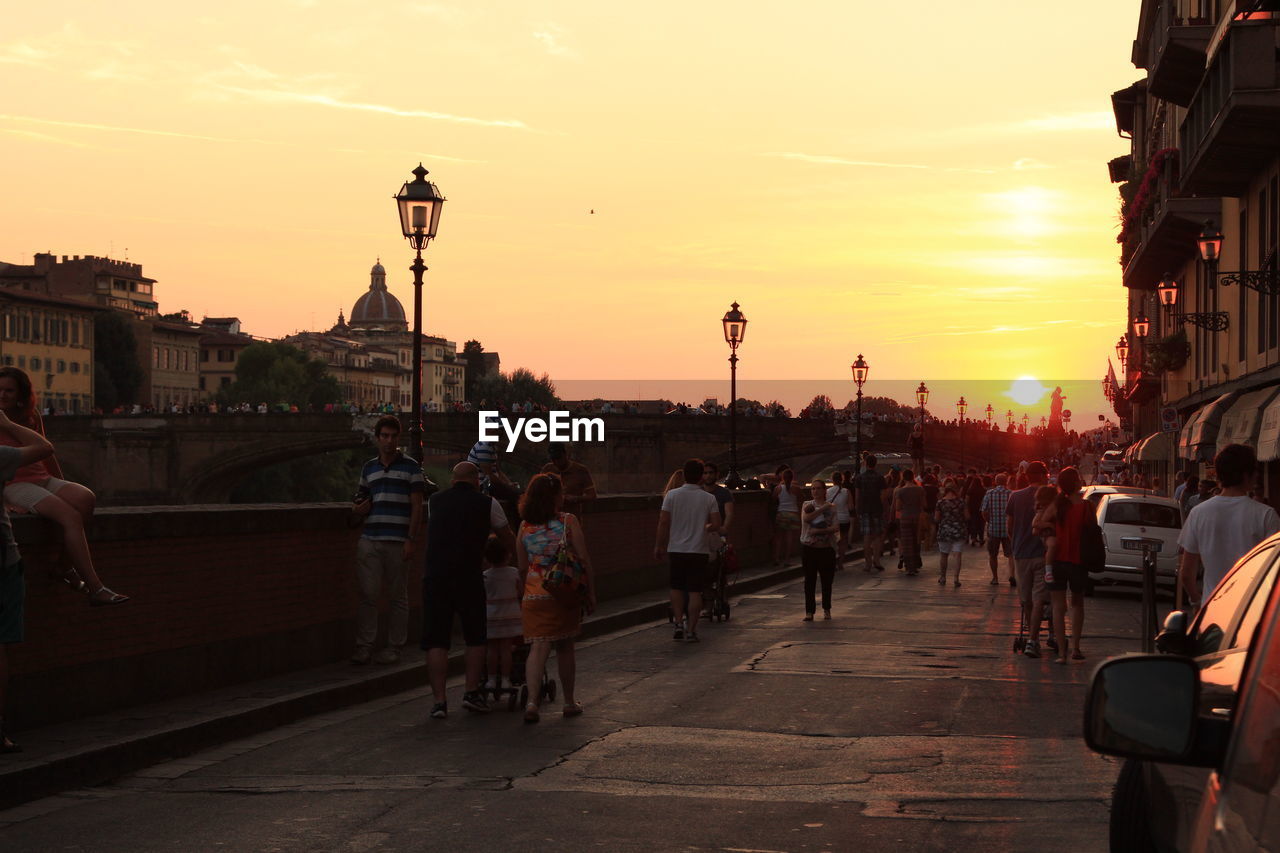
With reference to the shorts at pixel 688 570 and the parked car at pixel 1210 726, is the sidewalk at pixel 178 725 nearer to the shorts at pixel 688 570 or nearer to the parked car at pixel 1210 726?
the shorts at pixel 688 570

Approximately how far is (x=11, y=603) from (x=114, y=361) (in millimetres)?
147879

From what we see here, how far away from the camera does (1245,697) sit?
3.01m

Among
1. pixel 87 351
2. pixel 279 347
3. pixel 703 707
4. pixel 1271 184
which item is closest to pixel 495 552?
pixel 703 707

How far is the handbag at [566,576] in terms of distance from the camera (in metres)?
11.5

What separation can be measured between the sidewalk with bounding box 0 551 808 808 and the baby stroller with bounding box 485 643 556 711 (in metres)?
1.01

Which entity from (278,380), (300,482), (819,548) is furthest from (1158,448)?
(278,380)

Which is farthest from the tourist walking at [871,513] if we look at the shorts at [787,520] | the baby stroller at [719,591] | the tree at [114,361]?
the tree at [114,361]

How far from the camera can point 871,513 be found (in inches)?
1235

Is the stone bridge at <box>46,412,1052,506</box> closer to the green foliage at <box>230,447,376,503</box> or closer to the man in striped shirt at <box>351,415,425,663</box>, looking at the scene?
the green foliage at <box>230,447,376,503</box>

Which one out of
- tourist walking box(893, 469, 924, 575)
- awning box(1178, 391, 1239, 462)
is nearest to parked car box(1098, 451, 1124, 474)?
awning box(1178, 391, 1239, 462)

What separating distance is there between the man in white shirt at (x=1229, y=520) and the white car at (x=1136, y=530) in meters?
13.6

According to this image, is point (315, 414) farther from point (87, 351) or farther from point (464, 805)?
point (464, 805)

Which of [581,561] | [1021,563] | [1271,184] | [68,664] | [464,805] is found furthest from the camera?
[1271,184]

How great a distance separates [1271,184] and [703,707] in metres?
21.3
